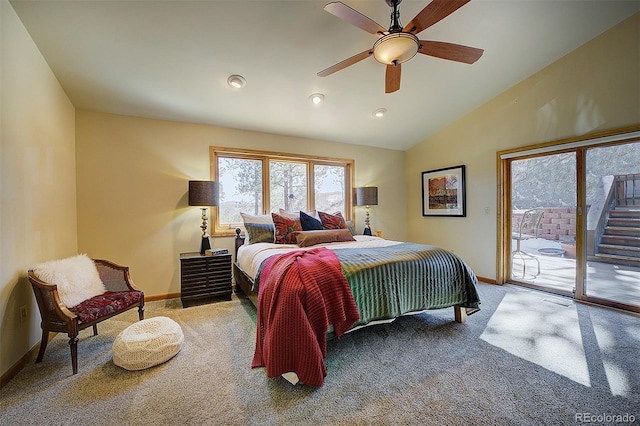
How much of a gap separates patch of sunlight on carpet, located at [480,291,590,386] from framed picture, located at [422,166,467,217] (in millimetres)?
1748

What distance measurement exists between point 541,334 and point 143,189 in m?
4.69

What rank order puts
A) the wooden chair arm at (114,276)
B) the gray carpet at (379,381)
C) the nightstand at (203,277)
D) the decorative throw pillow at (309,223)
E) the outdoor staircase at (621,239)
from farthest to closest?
the decorative throw pillow at (309,223)
the nightstand at (203,277)
the outdoor staircase at (621,239)
the wooden chair arm at (114,276)
the gray carpet at (379,381)

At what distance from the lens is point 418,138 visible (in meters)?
4.93

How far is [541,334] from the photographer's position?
7.62 feet

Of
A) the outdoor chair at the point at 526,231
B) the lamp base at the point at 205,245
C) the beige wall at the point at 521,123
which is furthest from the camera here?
the outdoor chair at the point at 526,231

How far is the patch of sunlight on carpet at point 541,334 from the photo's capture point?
188 cm

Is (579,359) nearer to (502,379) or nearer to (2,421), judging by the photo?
(502,379)

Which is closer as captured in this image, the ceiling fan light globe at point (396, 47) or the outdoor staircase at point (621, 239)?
the ceiling fan light globe at point (396, 47)

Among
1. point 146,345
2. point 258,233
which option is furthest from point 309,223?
point 146,345

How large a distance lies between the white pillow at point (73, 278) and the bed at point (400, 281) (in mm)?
1374

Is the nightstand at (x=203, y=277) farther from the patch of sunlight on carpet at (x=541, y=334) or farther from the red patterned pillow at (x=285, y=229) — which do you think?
the patch of sunlight on carpet at (x=541, y=334)

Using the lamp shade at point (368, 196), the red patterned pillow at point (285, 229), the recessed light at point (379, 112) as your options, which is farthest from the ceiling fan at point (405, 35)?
the lamp shade at point (368, 196)

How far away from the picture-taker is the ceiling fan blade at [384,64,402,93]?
2.35m

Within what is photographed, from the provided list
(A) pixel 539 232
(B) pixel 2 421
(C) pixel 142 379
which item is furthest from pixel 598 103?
(B) pixel 2 421
